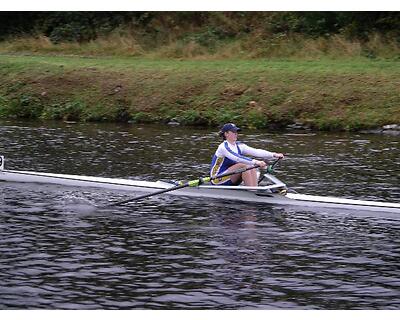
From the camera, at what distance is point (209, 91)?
3659cm

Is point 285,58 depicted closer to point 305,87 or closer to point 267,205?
point 305,87

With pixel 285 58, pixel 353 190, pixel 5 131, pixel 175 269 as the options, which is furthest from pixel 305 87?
pixel 175 269

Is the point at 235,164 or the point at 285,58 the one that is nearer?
the point at 235,164

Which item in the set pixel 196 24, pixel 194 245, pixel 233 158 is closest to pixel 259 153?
pixel 233 158

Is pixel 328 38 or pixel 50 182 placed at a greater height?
pixel 328 38

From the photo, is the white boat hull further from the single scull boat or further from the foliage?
the foliage

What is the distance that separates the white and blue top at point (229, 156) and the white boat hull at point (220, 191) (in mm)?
392

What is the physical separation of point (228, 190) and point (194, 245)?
14.1 ft

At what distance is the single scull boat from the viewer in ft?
59.6

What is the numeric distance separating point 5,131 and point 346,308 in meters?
22.8

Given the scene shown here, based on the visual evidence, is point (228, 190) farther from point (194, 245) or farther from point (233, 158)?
point (194, 245)

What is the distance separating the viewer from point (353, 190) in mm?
20484

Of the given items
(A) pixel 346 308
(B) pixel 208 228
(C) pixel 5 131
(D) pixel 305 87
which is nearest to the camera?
(A) pixel 346 308

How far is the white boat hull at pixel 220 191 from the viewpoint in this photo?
713 inches
